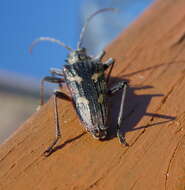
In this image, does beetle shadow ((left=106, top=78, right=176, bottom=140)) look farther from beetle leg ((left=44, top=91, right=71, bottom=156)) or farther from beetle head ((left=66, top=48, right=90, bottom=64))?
beetle head ((left=66, top=48, right=90, bottom=64))

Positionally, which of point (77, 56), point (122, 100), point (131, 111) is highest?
point (77, 56)

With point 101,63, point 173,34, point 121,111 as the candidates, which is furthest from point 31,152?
point 173,34

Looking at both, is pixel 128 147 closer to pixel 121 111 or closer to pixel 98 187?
pixel 98 187

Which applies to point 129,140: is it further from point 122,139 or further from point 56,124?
point 56,124

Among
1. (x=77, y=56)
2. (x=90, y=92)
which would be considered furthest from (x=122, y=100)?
(x=77, y=56)

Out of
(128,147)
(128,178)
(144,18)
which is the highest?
(144,18)

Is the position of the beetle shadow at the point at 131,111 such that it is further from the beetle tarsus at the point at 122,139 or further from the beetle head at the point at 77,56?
the beetle head at the point at 77,56
